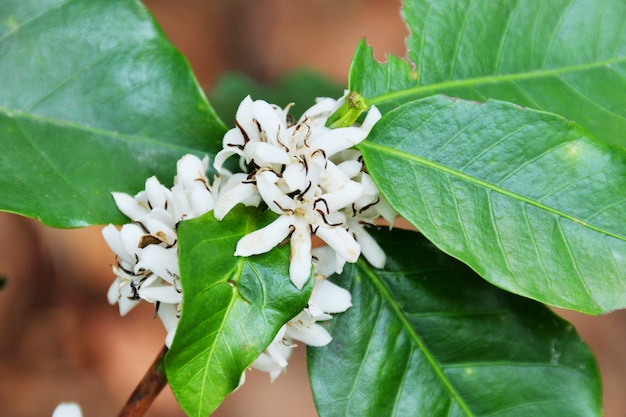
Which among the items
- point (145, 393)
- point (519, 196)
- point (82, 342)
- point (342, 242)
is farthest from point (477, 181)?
point (82, 342)

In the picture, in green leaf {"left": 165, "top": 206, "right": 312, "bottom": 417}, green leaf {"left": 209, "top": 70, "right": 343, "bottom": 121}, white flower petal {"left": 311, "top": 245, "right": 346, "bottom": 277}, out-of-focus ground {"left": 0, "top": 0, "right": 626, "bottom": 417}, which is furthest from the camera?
out-of-focus ground {"left": 0, "top": 0, "right": 626, "bottom": 417}

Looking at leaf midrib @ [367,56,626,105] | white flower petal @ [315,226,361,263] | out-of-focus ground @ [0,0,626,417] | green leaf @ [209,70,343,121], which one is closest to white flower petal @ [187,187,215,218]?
white flower petal @ [315,226,361,263]

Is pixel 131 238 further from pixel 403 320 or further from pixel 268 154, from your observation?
pixel 403 320

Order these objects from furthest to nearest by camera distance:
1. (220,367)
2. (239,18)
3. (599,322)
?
1. (239,18)
2. (599,322)
3. (220,367)

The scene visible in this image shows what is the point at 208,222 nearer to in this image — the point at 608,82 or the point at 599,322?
the point at 608,82

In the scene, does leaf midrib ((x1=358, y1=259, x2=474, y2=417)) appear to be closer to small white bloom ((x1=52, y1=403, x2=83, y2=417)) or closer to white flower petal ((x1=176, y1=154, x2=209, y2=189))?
white flower petal ((x1=176, y1=154, x2=209, y2=189))

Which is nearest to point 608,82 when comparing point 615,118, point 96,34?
point 615,118
